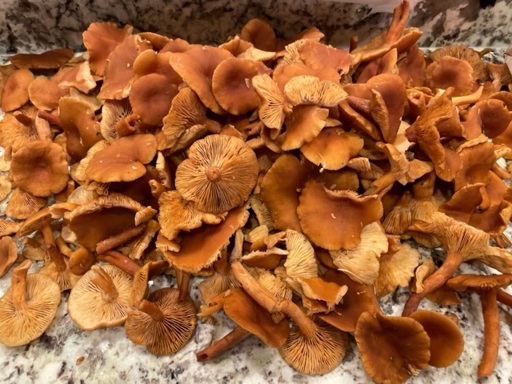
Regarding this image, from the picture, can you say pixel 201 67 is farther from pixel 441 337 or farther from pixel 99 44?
pixel 441 337

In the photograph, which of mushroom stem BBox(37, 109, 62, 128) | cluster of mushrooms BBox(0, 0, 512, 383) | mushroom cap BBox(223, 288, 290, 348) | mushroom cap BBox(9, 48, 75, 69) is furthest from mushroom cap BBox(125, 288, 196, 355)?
mushroom cap BBox(9, 48, 75, 69)

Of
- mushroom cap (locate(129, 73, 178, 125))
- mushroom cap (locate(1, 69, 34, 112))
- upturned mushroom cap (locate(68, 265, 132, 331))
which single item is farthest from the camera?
mushroom cap (locate(1, 69, 34, 112))

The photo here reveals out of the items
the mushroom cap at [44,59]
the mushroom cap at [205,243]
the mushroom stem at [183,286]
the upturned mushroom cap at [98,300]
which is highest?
the mushroom cap at [44,59]

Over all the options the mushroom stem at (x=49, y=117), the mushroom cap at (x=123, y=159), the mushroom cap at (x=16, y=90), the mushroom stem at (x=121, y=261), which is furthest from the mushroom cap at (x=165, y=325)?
the mushroom cap at (x=16, y=90)

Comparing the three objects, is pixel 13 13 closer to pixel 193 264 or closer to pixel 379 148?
pixel 193 264

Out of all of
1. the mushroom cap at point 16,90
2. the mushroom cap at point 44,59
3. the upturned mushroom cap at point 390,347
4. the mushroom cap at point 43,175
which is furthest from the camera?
the mushroom cap at point 44,59

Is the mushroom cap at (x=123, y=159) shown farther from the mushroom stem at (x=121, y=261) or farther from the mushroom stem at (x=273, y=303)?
the mushroom stem at (x=273, y=303)

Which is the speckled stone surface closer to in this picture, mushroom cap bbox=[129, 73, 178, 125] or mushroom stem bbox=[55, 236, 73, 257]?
mushroom cap bbox=[129, 73, 178, 125]
